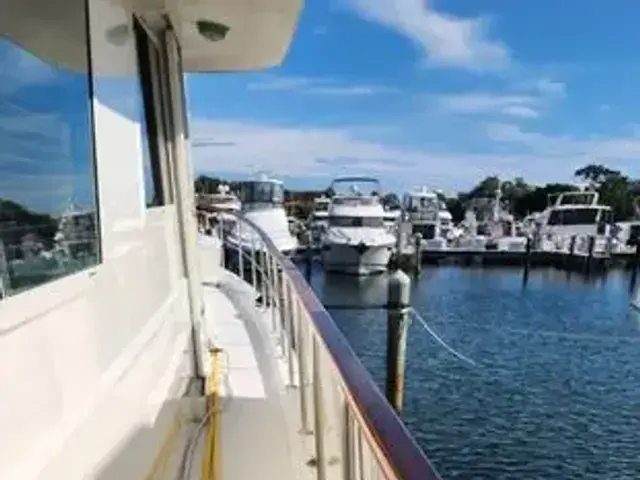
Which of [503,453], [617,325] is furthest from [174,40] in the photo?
[617,325]

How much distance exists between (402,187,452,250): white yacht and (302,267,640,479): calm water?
1529cm

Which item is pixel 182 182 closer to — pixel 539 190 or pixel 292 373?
pixel 292 373

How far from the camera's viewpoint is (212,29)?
3.89 meters

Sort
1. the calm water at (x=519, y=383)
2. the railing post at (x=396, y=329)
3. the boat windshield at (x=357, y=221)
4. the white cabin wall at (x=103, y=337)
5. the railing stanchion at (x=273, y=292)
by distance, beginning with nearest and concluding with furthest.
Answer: the white cabin wall at (x=103, y=337)
the railing stanchion at (x=273, y=292)
the railing post at (x=396, y=329)
the calm water at (x=519, y=383)
the boat windshield at (x=357, y=221)

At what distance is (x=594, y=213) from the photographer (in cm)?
5025

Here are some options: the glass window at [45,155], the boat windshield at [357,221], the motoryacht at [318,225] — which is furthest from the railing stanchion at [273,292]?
the motoryacht at [318,225]

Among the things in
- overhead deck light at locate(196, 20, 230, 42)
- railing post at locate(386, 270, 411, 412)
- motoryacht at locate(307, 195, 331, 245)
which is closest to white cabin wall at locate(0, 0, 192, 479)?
overhead deck light at locate(196, 20, 230, 42)

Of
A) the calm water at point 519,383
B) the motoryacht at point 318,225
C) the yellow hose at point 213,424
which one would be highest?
the yellow hose at point 213,424

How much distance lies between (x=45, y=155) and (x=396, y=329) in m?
9.06

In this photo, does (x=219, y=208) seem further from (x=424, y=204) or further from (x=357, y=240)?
(x=424, y=204)

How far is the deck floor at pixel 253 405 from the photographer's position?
2.80 m

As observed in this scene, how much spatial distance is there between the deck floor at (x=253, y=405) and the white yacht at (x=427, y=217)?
131 feet

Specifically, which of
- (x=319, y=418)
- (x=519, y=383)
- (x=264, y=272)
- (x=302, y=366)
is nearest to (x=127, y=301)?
(x=319, y=418)

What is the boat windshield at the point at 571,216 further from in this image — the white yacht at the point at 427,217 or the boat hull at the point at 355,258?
the boat hull at the point at 355,258
